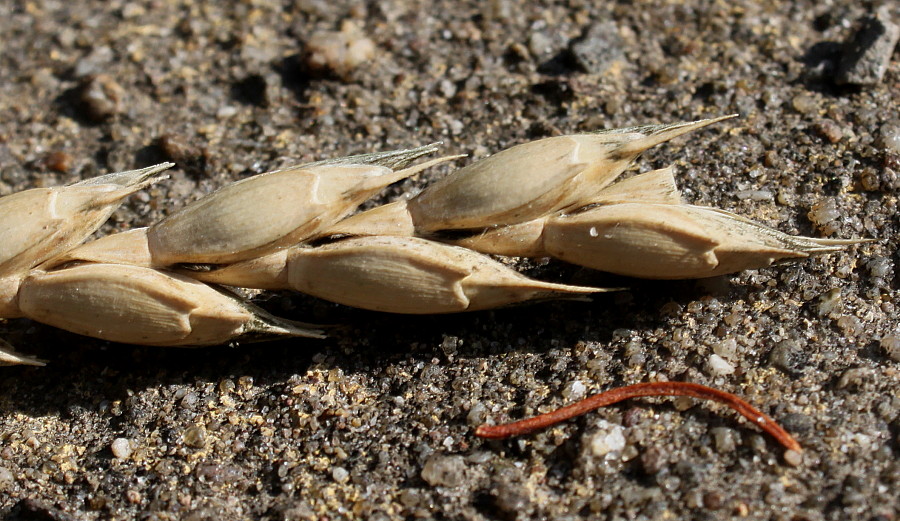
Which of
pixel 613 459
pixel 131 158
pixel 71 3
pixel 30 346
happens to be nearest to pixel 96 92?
pixel 131 158

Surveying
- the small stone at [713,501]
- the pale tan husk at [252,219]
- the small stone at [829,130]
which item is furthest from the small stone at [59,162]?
the small stone at [829,130]

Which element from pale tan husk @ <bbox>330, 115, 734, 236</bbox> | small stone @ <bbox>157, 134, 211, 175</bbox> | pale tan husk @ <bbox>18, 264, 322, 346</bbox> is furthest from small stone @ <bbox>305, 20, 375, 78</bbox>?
pale tan husk @ <bbox>18, 264, 322, 346</bbox>

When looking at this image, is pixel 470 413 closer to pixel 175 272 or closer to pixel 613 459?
pixel 613 459

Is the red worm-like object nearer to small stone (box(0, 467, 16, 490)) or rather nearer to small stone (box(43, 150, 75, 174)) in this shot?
small stone (box(0, 467, 16, 490))

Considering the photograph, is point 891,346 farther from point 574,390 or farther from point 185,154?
point 185,154

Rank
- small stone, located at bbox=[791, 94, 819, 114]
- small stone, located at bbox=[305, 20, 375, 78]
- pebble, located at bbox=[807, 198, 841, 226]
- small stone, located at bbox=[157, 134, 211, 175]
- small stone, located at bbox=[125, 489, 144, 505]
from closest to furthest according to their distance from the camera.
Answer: small stone, located at bbox=[125, 489, 144, 505], pebble, located at bbox=[807, 198, 841, 226], small stone, located at bbox=[791, 94, 819, 114], small stone, located at bbox=[157, 134, 211, 175], small stone, located at bbox=[305, 20, 375, 78]
